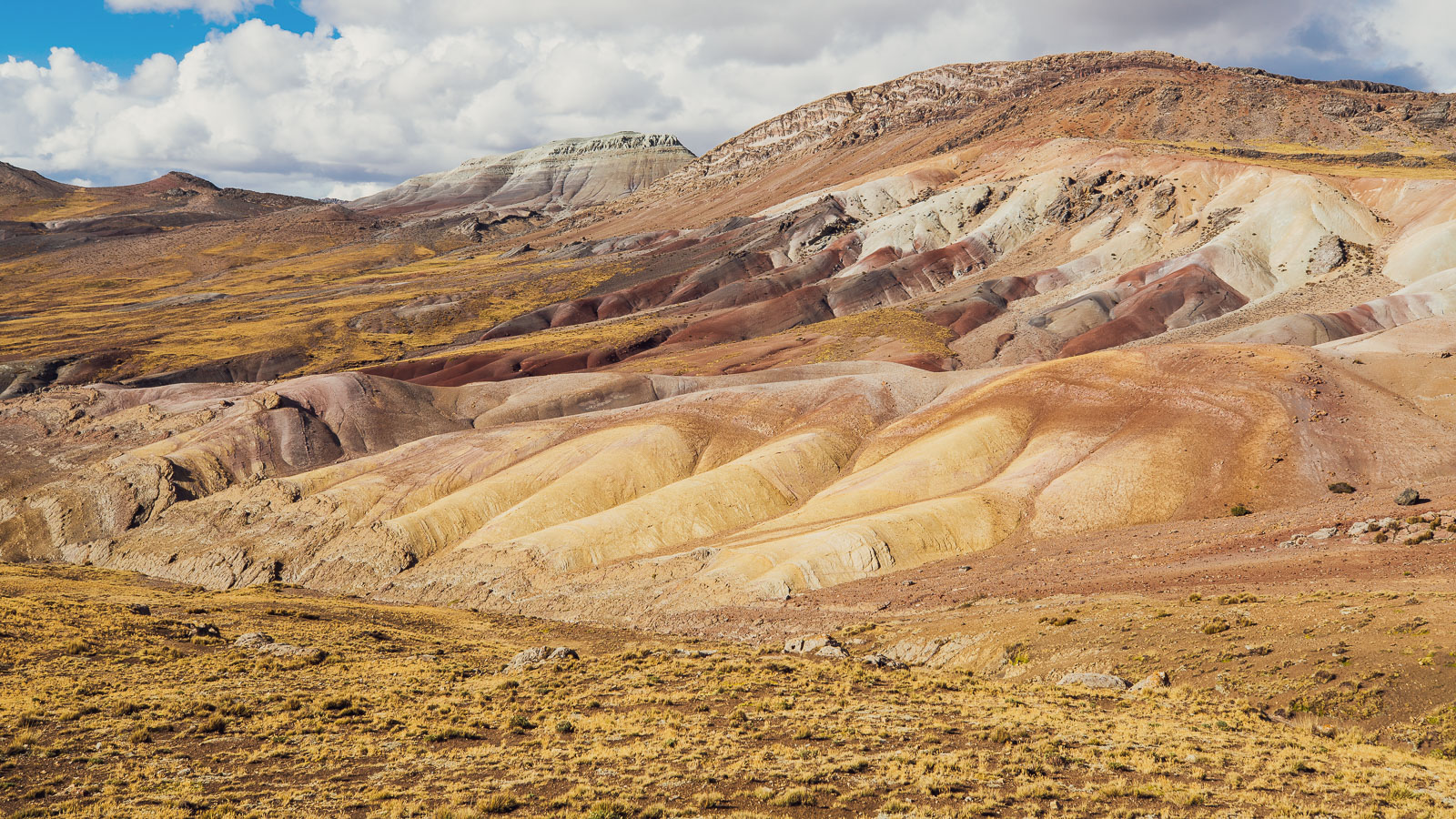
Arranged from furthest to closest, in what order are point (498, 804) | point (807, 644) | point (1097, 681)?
point (807, 644), point (1097, 681), point (498, 804)

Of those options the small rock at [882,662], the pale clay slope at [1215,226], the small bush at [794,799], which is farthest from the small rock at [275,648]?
the pale clay slope at [1215,226]

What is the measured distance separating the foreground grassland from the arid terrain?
0.57 ft

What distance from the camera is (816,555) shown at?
1965 inches

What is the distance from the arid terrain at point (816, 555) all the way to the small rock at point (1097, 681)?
158mm

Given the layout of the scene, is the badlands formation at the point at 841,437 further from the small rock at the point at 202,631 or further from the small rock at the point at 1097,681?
the small rock at the point at 202,631

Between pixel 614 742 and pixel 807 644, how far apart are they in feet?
51.3

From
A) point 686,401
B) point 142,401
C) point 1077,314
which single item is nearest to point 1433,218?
point 1077,314

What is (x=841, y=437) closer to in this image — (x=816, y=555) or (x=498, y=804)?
(x=816, y=555)

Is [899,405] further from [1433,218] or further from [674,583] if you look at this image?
[1433,218]

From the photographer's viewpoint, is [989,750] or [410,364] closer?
[989,750]

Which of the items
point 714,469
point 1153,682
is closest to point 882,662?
point 1153,682

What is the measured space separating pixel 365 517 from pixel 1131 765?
6018cm

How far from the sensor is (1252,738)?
22453mm

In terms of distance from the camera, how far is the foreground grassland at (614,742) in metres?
18.8
